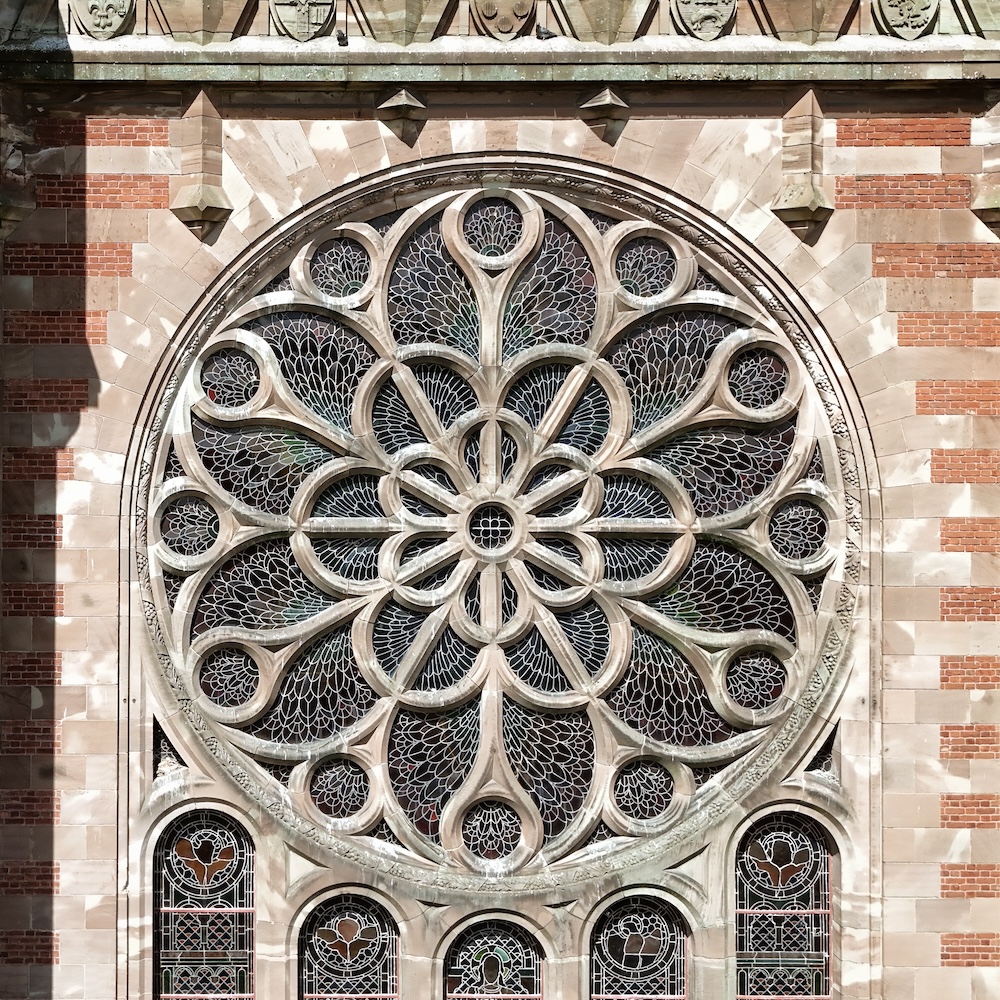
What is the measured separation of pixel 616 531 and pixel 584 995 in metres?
3.47

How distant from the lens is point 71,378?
42.7 feet

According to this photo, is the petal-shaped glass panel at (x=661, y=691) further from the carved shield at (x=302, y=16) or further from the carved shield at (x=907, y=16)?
the carved shield at (x=302, y=16)

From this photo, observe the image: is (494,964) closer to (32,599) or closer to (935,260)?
(32,599)

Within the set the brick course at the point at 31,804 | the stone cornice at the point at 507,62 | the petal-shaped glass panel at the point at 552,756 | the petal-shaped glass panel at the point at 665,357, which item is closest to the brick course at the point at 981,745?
the petal-shaped glass panel at the point at 552,756

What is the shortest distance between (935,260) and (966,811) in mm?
4115

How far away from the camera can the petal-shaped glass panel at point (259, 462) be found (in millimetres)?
13195

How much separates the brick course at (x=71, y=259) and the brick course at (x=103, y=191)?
0.31 meters

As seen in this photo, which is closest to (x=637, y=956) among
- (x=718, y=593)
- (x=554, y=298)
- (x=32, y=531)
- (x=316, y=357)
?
(x=718, y=593)

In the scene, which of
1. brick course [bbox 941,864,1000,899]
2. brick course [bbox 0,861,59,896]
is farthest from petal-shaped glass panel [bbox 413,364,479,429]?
brick course [bbox 941,864,1000,899]

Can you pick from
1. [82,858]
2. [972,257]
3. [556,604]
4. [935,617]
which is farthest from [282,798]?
[972,257]

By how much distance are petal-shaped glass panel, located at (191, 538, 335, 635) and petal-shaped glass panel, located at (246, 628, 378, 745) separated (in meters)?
0.36

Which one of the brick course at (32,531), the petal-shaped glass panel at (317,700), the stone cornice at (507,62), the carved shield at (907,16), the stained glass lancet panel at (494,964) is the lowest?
the stained glass lancet panel at (494,964)

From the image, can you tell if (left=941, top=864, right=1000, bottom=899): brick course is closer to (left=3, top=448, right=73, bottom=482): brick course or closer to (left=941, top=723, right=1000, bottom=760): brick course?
(left=941, top=723, right=1000, bottom=760): brick course

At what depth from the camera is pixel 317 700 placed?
43.2ft
